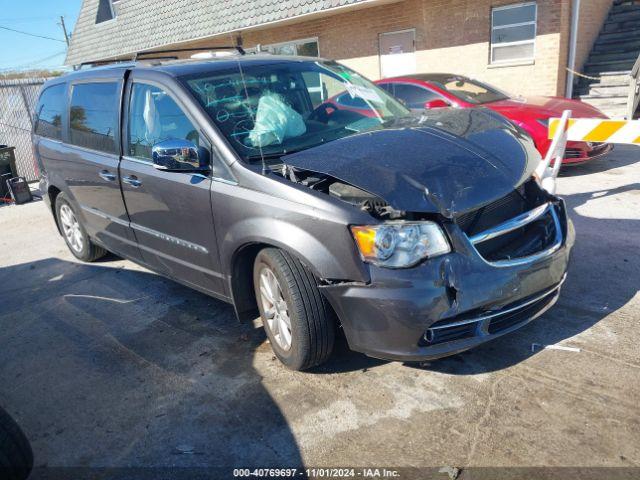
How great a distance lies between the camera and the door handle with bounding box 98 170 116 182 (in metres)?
4.30

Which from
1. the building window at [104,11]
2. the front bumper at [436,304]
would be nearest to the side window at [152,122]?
the front bumper at [436,304]

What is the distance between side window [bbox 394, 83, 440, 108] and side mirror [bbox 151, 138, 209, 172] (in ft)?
17.1

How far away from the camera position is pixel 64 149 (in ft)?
16.8

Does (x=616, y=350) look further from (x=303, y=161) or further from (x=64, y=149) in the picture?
(x=64, y=149)

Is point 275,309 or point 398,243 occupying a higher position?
point 398,243

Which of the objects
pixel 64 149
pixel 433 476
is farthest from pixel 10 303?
pixel 433 476

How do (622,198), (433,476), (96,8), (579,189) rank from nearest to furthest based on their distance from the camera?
(433,476) → (622,198) → (579,189) → (96,8)

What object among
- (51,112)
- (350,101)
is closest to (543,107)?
(350,101)

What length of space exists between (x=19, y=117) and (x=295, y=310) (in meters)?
11.4

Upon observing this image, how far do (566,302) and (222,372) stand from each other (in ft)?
8.13

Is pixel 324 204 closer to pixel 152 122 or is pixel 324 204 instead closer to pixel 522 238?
pixel 522 238

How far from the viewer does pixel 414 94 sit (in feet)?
26.5

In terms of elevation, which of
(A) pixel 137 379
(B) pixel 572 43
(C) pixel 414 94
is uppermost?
(B) pixel 572 43

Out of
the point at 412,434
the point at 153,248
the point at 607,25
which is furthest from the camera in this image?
the point at 607,25
